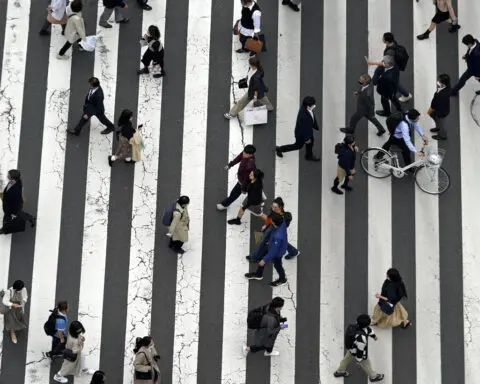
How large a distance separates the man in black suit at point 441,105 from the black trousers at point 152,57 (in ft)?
17.0

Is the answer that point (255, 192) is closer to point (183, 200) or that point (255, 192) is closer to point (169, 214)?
point (183, 200)

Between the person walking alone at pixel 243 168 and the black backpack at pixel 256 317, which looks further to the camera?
the person walking alone at pixel 243 168

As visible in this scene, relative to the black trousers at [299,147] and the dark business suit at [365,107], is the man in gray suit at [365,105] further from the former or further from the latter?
the black trousers at [299,147]

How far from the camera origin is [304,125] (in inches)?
647

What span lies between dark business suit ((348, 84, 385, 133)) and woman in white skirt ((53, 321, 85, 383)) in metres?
6.38

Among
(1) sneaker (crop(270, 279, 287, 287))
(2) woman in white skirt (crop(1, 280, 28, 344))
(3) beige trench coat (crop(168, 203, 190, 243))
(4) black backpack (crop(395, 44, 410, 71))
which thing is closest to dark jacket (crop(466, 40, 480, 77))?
(4) black backpack (crop(395, 44, 410, 71))

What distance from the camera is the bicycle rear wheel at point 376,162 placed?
17020 millimetres

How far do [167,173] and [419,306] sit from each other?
513cm

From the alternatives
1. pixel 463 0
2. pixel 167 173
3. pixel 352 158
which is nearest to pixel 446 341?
pixel 352 158

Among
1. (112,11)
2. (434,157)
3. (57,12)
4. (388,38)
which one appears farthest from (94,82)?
(434,157)

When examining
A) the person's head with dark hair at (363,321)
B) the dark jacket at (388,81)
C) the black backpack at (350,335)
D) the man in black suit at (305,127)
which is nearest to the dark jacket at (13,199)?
the man in black suit at (305,127)

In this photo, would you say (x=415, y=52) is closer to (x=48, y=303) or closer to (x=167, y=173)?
(x=167, y=173)

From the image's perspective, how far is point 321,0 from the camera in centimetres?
1923

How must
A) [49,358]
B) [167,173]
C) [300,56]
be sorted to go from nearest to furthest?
[49,358]
[167,173]
[300,56]
